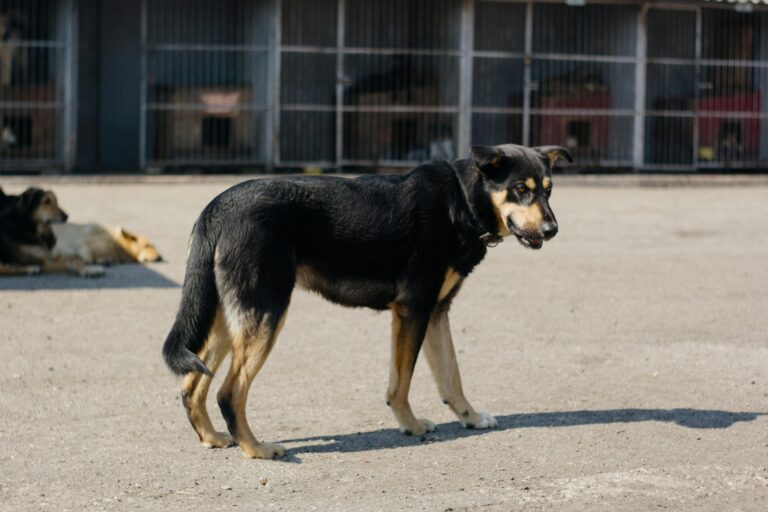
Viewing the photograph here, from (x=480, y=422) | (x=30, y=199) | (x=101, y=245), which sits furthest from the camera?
(x=101, y=245)

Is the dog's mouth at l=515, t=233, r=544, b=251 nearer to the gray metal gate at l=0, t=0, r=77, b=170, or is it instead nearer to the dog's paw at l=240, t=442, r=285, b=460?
the dog's paw at l=240, t=442, r=285, b=460

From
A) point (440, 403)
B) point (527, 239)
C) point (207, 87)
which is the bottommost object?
point (440, 403)

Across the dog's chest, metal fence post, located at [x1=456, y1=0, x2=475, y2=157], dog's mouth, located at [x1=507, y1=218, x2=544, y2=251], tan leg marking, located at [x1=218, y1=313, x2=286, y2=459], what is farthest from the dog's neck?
metal fence post, located at [x1=456, y1=0, x2=475, y2=157]

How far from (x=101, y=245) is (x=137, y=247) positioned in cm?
39

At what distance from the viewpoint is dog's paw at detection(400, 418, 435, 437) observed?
697cm

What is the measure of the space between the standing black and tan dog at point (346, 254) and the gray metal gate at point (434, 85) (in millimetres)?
16660

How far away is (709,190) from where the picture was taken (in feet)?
76.0

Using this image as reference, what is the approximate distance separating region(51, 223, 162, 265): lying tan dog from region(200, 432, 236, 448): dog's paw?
23.3 ft

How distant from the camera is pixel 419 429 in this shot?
22.9 ft

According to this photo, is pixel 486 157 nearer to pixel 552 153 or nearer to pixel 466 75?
pixel 552 153

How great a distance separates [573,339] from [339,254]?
339cm

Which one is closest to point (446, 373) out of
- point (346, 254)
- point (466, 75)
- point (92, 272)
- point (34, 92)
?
point (346, 254)

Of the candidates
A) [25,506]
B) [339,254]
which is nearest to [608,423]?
[339,254]

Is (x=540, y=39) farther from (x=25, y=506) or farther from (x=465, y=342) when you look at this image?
(x=25, y=506)
